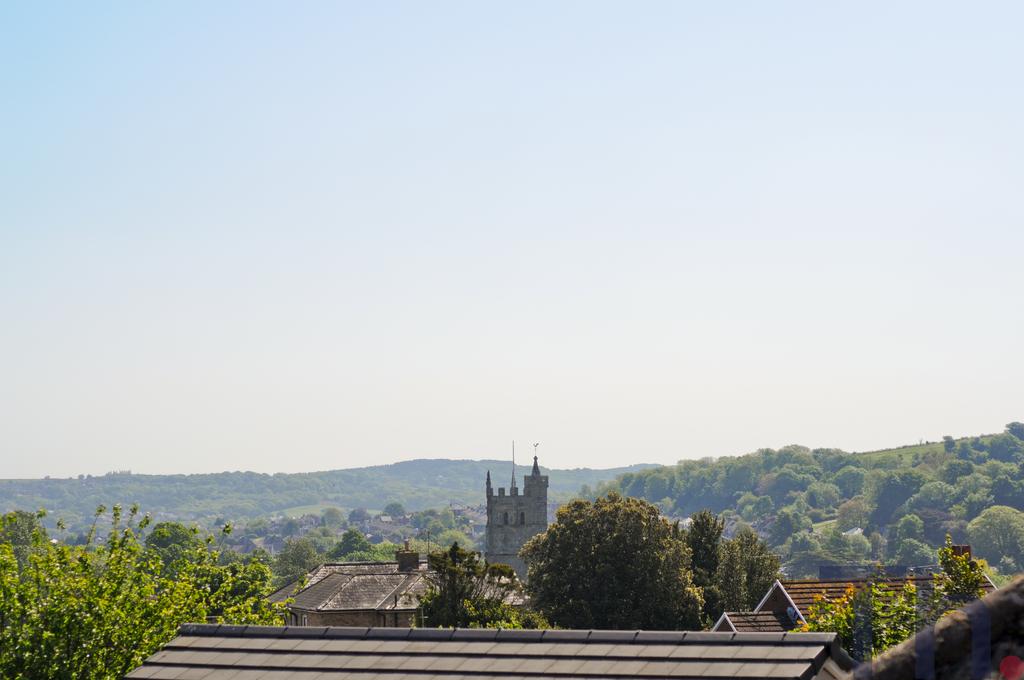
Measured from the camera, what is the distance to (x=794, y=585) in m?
42.6

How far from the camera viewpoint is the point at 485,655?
49.2 feet

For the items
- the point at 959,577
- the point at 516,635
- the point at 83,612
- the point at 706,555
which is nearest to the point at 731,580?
the point at 706,555

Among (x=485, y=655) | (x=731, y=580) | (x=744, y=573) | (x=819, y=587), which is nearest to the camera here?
(x=485, y=655)

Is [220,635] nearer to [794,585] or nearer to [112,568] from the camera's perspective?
[112,568]

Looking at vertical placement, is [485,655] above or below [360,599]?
above

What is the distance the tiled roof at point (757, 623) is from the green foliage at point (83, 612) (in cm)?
1610

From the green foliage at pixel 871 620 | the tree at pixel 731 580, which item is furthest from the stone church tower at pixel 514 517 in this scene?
the green foliage at pixel 871 620

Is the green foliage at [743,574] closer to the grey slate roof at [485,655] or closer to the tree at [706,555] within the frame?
the tree at [706,555]

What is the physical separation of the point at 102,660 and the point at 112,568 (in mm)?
2636

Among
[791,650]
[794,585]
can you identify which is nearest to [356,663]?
[791,650]

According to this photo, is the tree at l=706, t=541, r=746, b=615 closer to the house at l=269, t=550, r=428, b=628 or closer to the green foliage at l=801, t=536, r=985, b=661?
the house at l=269, t=550, r=428, b=628

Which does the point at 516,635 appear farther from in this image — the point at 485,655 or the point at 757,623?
the point at 757,623

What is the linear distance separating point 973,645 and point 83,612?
899 inches

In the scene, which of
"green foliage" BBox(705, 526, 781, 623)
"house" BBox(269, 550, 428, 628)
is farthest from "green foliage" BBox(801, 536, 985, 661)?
"green foliage" BBox(705, 526, 781, 623)
